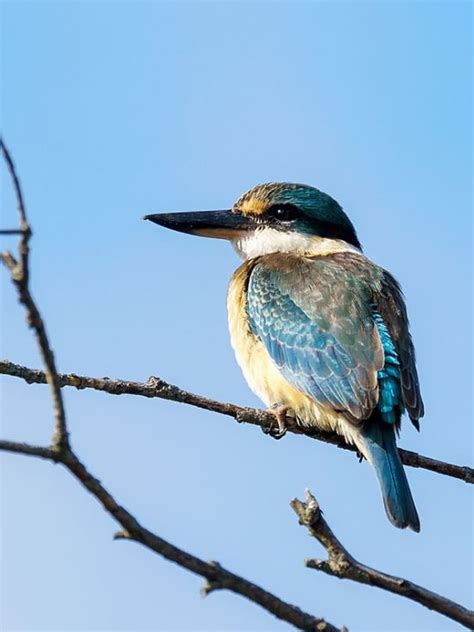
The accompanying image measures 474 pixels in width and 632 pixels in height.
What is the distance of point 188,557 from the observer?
2.19 m

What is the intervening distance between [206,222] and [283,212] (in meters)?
0.50

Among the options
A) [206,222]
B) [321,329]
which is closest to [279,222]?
[206,222]

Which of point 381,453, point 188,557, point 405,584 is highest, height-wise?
point 381,453

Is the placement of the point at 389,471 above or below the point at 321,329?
below

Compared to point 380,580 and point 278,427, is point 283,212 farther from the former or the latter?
point 380,580

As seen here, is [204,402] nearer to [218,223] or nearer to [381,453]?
[381,453]

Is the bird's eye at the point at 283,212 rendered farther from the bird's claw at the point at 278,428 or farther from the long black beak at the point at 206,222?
the bird's claw at the point at 278,428

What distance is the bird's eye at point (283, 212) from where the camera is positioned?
21.6 feet

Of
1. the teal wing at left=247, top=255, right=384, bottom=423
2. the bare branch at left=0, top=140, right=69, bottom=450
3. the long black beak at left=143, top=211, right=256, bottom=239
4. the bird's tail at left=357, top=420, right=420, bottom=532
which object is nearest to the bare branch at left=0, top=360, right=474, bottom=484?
the bird's tail at left=357, top=420, right=420, bottom=532

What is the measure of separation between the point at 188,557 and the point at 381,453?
9.09 feet

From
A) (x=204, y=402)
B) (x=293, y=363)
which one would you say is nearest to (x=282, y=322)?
(x=293, y=363)

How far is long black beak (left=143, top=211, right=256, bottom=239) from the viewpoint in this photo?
22.0 ft

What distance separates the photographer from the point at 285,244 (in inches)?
256

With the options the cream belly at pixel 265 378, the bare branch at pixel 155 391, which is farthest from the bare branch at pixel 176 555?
the cream belly at pixel 265 378
